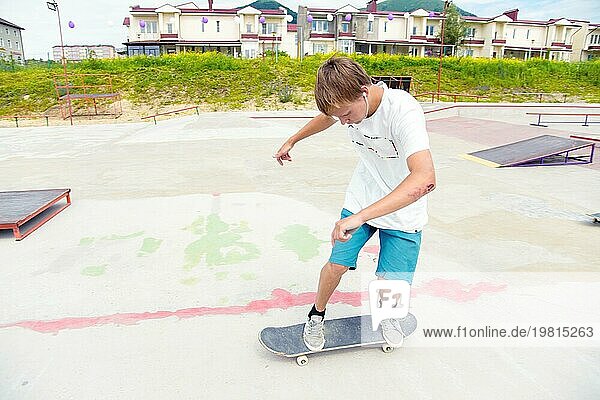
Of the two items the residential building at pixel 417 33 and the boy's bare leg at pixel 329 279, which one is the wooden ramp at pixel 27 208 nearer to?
the boy's bare leg at pixel 329 279

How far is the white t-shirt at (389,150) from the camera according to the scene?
6.31 ft

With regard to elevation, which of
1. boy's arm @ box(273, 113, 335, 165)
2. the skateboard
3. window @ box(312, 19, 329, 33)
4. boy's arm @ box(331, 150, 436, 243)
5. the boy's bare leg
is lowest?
the skateboard

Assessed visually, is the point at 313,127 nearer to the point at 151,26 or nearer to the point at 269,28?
the point at 151,26

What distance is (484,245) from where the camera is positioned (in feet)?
13.7

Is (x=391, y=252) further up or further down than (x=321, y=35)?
further down

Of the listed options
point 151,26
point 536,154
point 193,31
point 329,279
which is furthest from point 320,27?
point 329,279

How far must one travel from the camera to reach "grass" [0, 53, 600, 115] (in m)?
22.9

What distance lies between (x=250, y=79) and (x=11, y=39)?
5558cm

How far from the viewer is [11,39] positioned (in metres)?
62.5

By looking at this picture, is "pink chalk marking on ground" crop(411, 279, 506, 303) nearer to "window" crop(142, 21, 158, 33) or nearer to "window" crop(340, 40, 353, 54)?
"window" crop(142, 21, 158, 33)

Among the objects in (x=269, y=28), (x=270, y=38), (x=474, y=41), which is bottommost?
(x=270, y=38)

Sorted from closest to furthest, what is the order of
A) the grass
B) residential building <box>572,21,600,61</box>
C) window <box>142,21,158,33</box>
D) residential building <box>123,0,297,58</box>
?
the grass, residential building <box>123,0,297,58</box>, window <box>142,21,158,33</box>, residential building <box>572,21,600,61</box>

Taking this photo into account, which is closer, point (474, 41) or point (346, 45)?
point (346, 45)

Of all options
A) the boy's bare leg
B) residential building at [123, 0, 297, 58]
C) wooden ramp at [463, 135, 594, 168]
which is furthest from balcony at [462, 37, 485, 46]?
the boy's bare leg
